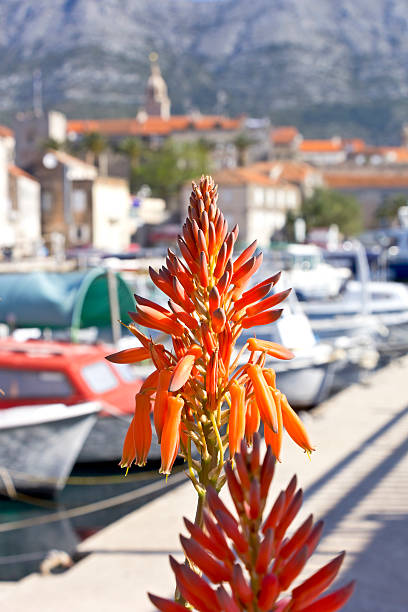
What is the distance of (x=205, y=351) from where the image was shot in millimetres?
1619

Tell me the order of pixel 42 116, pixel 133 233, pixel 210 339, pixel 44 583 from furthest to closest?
1. pixel 42 116
2. pixel 133 233
3. pixel 44 583
4. pixel 210 339

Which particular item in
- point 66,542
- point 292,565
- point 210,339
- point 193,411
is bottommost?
point 66,542

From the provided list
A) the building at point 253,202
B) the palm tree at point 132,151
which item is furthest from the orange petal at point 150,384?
the palm tree at point 132,151

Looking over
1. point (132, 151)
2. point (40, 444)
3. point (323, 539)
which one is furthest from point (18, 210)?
point (323, 539)

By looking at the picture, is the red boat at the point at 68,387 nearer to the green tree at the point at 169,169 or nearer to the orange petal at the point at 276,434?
the orange petal at the point at 276,434

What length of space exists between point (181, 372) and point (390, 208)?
104186mm

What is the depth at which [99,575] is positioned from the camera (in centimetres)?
764

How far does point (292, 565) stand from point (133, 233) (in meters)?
82.3

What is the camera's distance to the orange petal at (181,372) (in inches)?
59.3

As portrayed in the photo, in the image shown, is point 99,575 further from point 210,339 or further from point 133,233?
point 133,233

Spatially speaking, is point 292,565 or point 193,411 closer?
point 292,565

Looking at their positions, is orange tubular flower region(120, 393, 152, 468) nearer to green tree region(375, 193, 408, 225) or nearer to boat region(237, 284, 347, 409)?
boat region(237, 284, 347, 409)

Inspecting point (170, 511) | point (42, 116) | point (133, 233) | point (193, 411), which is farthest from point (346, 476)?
point (42, 116)

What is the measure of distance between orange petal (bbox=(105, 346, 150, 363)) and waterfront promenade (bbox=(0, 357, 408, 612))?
17.4 feet
